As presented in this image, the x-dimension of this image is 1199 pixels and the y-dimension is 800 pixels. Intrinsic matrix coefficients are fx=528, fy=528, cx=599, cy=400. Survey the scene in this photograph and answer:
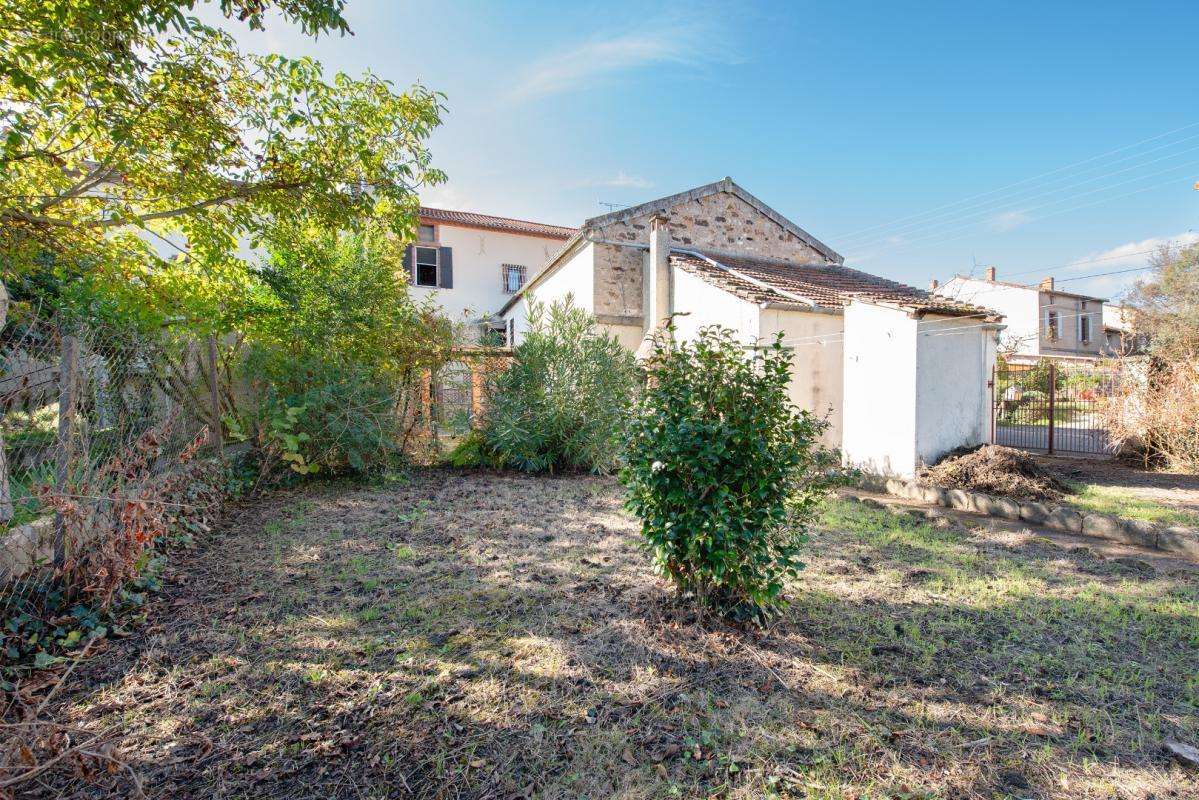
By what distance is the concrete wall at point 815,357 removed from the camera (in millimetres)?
8992

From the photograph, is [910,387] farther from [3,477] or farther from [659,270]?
[3,477]

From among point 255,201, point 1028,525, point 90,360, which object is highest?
point 255,201

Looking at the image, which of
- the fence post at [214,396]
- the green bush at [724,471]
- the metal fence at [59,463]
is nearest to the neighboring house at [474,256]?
the fence post at [214,396]

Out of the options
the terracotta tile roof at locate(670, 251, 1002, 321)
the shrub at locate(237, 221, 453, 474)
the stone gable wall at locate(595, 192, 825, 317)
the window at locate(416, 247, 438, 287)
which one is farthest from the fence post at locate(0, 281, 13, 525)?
the window at locate(416, 247, 438, 287)

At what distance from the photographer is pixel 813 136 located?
10.2 metres

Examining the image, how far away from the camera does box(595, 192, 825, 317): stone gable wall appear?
11.3 meters

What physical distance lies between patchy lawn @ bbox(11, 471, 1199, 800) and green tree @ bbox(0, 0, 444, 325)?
2580 mm

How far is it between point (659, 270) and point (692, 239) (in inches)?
66.9

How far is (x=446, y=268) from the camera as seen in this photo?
1936cm

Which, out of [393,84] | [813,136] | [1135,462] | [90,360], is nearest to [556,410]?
[393,84]

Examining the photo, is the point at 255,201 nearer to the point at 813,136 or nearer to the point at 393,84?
the point at 393,84

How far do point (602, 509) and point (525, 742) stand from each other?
4.00 metres

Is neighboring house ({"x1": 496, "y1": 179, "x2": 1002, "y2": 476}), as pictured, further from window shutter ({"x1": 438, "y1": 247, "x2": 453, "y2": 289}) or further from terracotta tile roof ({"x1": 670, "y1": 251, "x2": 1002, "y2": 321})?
window shutter ({"x1": 438, "y1": 247, "x2": 453, "y2": 289})

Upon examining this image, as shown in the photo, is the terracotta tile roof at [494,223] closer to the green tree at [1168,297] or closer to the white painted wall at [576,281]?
the white painted wall at [576,281]
